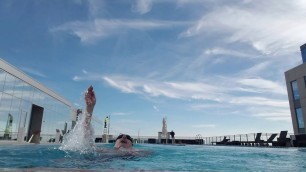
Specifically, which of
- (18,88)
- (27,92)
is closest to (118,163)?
(18,88)

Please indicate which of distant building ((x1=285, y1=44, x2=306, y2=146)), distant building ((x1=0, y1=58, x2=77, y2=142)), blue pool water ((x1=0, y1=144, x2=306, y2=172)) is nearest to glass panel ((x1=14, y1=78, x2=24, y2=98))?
distant building ((x1=0, y1=58, x2=77, y2=142))

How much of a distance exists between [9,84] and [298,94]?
26371 mm

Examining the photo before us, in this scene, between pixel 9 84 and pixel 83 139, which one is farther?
pixel 9 84

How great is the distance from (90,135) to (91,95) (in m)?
1.39

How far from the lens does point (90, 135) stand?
6656mm

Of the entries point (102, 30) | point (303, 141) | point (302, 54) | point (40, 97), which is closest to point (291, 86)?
point (302, 54)

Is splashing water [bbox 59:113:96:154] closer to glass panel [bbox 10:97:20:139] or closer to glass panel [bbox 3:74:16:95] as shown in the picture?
glass panel [bbox 3:74:16:95]

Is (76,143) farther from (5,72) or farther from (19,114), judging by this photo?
(19,114)

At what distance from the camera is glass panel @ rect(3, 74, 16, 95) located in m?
17.1

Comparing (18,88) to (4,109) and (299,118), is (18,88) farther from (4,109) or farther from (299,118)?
(299,118)

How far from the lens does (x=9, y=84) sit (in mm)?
17578

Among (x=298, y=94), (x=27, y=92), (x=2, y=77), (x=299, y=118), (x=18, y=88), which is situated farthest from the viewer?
(x=298, y=94)

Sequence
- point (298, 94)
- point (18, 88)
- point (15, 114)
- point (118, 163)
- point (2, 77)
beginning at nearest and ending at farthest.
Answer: point (118, 163) < point (2, 77) < point (15, 114) < point (18, 88) < point (298, 94)

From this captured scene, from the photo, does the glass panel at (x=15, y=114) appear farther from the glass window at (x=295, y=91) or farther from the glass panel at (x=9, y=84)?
the glass window at (x=295, y=91)
